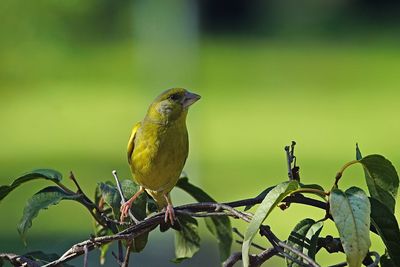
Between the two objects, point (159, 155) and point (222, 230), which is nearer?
point (222, 230)

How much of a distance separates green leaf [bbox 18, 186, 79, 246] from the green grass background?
15.7ft

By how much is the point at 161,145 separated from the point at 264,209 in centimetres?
140

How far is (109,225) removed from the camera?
1.55 meters

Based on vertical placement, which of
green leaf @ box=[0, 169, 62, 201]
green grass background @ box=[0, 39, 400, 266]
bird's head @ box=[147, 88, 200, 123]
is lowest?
green grass background @ box=[0, 39, 400, 266]

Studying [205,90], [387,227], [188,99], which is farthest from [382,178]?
[205,90]

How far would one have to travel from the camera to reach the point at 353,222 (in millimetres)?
1155

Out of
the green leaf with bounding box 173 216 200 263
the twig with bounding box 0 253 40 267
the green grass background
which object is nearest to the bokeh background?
the green grass background

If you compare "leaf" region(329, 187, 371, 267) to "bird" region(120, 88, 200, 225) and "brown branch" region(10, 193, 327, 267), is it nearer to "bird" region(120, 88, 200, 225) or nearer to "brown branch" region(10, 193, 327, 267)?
"brown branch" region(10, 193, 327, 267)

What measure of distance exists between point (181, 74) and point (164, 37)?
3.17 feet

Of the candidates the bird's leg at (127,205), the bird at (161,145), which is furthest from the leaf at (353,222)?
the bird at (161,145)

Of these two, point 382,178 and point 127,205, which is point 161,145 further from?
point 382,178

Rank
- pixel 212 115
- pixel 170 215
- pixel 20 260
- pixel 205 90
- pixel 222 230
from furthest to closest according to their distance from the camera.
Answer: pixel 205 90 < pixel 212 115 < pixel 222 230 < pixel 170 215 < pixel 20 260

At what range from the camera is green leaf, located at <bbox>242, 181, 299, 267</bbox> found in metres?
1.18

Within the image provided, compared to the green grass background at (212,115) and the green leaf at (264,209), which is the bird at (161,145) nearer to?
the green leaf at (264,209)
